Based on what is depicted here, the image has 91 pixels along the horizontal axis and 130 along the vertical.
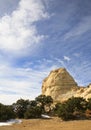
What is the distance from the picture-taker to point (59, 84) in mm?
87500

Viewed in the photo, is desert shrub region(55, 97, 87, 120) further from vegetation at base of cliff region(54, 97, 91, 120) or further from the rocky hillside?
the rocky hillside

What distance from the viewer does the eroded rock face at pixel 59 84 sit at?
8519 cm

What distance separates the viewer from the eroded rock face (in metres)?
85.2

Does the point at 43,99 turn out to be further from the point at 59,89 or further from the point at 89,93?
the point at 59,89

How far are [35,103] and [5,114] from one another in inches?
472

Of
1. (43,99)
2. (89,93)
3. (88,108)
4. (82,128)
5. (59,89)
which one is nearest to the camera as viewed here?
(82,128)

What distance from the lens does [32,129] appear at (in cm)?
3228

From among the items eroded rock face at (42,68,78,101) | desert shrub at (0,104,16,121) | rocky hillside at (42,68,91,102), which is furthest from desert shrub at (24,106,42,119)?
eroded rock face at (42,68,78,101)

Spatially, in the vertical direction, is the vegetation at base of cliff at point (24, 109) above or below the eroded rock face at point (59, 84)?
below

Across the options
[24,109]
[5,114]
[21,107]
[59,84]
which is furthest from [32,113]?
[59,84]

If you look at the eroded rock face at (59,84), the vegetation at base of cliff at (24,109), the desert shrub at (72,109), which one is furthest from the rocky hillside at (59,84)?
the desert shrub at (72,109)

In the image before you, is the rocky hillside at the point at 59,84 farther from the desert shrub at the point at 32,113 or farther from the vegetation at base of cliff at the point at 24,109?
the desert shrub at the point at 32,113

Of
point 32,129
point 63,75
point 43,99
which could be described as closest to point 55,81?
point 63,75

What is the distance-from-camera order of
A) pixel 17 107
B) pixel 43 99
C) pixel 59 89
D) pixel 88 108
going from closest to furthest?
pixel 88 108 < pixel 17 107 < pixel 43 99 < pixel 59 89
